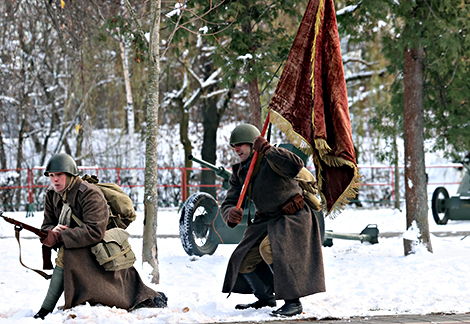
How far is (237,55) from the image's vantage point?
1004cm

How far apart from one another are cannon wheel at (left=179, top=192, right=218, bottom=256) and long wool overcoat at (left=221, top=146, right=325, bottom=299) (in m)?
3.70

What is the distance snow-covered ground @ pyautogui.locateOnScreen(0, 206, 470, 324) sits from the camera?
16.9 ft

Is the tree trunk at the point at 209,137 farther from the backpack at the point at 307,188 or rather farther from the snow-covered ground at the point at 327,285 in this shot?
the backpack at the point at 307,188

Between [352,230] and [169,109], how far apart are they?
13.1 meters

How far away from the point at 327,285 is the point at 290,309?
2.21 meters

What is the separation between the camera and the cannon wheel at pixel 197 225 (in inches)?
371

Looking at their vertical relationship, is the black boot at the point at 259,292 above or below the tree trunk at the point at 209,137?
below

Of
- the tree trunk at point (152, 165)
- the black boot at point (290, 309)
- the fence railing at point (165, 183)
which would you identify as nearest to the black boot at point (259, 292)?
the black boot at point (290, 309)

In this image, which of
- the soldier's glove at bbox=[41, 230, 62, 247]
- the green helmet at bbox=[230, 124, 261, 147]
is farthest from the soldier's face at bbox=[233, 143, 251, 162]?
the soldier's glove at bbox=[41, 230, 62, 247]

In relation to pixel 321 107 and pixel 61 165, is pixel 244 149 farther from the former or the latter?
pixel 61 165

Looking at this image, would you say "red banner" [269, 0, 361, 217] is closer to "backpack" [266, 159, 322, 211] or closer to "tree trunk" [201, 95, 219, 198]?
"backpack" [266, 159, 322, 211]

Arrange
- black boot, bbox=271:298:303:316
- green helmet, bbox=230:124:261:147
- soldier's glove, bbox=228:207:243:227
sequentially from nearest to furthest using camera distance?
black boot, bbox=271:298:303:316 < soldier's glove, bbox=228:207:243:227 < green helmet, bbox=230:124:261:147

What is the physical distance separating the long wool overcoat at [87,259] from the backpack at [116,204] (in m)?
0.21

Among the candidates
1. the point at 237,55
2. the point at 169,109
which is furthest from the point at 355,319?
the point at 169,109
